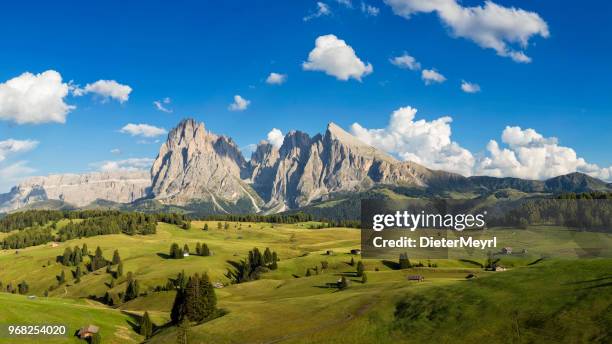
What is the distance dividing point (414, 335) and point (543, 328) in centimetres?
1856

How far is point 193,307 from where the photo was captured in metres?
110

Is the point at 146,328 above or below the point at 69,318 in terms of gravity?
below

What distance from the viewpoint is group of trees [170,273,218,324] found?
110m

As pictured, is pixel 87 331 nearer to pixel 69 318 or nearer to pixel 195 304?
pixel 69 318

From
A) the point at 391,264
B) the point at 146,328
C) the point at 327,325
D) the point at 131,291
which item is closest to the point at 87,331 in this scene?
the point at 146,328

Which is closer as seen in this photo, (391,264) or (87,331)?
(87,331)

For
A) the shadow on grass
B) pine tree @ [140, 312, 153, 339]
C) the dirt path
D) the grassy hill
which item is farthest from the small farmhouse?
the shadow on grass

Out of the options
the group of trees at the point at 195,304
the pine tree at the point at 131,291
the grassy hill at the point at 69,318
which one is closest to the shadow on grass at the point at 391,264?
the group of trees at the point at 195,304

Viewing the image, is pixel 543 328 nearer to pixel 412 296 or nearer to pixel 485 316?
pixel 485 316

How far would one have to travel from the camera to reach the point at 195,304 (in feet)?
362

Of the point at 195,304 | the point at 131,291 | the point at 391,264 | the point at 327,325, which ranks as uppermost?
the point at 327,325

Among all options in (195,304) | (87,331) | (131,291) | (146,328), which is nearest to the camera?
(87,331)

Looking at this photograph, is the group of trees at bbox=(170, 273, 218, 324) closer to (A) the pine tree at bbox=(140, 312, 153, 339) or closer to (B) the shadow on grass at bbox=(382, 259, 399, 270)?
(A) the pine tree at bbox=(140, 312, 153, 339)

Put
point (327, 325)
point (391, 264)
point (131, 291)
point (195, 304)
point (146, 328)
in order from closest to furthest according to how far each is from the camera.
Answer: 1. point (327, 325)
2. point (195, 304)
3. point (146, 328)
4. point (131, 291)
5. point (391, 264)
